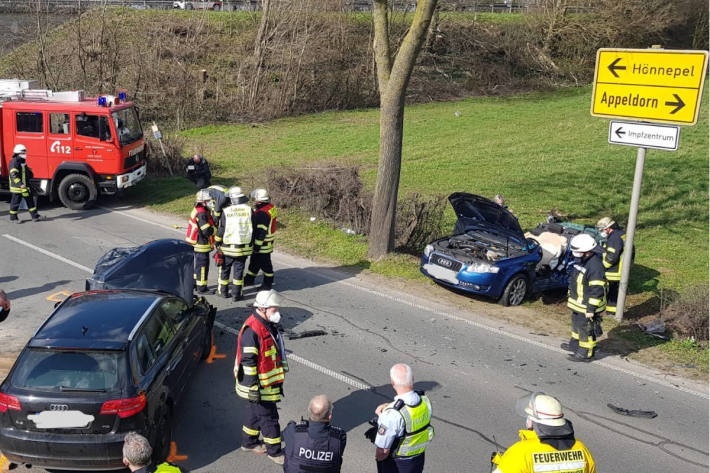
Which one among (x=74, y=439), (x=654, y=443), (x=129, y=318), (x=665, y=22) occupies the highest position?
(x=665, y=22)

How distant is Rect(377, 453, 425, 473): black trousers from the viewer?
16.5 ft

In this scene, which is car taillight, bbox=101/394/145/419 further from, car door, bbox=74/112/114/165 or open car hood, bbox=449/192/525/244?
car door, bbox=74/112/114/165

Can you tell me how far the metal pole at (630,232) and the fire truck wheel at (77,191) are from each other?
38.9ft

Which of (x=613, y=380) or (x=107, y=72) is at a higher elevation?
(x=107, y=72)

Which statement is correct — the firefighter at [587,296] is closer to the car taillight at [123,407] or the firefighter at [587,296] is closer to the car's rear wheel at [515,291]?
the car's rear wheel at [515,291]

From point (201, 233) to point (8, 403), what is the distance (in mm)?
5098

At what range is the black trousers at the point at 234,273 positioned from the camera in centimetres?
1027

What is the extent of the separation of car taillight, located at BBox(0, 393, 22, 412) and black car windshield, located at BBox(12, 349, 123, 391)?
4.6 inches

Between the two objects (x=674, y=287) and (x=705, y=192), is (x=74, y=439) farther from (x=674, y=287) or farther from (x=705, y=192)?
(x=705, y=192)

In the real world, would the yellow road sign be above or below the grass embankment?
above

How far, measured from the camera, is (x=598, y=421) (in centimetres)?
738

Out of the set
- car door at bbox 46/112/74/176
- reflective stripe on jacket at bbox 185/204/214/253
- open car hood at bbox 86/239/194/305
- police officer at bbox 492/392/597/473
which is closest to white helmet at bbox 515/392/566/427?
police officer at bbox 492/392/597/473

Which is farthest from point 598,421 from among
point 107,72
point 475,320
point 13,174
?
point 107,72

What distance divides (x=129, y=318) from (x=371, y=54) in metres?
31.4
